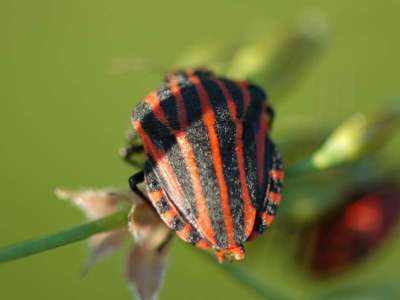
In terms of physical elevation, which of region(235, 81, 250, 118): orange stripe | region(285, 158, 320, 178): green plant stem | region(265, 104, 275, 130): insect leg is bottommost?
region(285, 158, 320, 178): green plant stem

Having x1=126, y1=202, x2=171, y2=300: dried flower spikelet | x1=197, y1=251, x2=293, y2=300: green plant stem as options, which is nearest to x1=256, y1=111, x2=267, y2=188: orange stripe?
x1=126, y1=202, x2=171, y2=300: dried flower spikelet

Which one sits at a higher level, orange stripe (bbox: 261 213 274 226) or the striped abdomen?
the striped abdomen

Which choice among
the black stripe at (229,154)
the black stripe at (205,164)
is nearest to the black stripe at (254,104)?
the black stripe at (229,154)

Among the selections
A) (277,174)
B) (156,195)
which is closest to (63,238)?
(156,195)

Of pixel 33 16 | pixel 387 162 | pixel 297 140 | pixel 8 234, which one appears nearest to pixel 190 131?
pixel 297 140

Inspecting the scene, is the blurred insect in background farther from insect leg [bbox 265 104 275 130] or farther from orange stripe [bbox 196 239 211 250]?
orange stripe [bbox 196 239 211 250]

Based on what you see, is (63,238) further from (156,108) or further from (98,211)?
(156,108)

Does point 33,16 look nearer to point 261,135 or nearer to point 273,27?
point 273,27

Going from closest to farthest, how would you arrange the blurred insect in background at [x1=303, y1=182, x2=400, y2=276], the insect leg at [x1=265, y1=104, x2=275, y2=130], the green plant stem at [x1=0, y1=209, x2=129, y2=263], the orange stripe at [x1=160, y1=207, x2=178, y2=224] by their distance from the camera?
the green plant stem at [x1=0, y1=209, x2=129, y2=263], the orange stripe at [x1=160, y1=207, x2=178, y2=224], the insect leg at [x1=265, y1=104, x2=275, y2=130], the blurred insect in background at [x1=303, y1=182, x2=400, y2=276]
